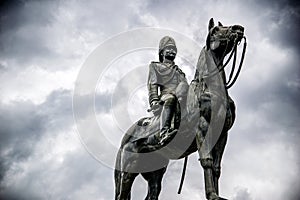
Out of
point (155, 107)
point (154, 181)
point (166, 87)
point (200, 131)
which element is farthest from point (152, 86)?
point (154, 181)

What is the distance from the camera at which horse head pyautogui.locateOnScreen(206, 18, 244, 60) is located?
11.8 meters

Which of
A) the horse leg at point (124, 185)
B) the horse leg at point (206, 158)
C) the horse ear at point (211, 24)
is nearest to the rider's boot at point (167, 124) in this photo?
the horse leg at point (206, 158)

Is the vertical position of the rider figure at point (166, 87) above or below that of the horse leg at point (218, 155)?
above

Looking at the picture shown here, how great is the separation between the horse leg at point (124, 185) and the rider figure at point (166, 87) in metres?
1.10

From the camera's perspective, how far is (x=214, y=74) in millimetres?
11867

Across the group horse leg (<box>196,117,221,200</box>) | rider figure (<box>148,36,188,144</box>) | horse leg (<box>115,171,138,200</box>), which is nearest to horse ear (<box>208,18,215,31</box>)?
rider figure (<box>148,36,188,144</box>)

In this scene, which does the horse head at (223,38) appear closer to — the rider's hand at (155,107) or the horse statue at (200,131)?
the horse statue at (200,131)

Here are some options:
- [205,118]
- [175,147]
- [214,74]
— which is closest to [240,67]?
[214,74]

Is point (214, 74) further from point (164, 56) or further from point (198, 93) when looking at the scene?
point (164, 56)

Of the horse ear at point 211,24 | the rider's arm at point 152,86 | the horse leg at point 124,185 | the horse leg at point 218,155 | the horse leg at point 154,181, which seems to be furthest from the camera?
the horse leg at point 154,181

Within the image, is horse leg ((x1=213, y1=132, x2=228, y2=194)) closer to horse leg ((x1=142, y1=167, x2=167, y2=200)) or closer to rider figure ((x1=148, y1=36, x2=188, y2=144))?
rider figure ((x1=148, y1=36, x2=188, y2=144))

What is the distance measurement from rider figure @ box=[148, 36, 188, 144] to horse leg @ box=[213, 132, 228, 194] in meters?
1.10

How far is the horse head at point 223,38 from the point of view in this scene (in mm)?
11820

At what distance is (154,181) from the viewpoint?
1312cm
